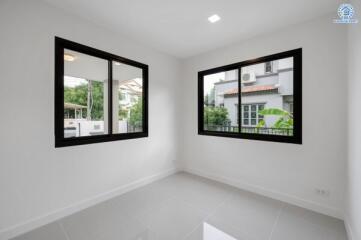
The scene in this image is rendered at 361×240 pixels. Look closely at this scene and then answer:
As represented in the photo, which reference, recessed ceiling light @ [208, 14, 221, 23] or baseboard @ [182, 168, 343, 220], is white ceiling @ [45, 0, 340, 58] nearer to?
recessed ceiling light @ [208, 14, 221, 23]

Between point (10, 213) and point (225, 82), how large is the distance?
3.82 meters

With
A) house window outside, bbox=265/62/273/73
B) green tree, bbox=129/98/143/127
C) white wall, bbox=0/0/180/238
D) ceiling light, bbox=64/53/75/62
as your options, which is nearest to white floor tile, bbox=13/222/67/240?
white wall, bbox=0/0/180/238

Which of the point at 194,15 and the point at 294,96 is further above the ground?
the point at 194,15

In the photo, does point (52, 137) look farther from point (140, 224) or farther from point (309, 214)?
point (309, 214)

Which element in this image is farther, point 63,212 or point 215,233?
point 63,212

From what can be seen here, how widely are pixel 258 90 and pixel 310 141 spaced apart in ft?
4.10

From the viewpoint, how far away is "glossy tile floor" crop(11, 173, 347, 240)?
5.97 feet

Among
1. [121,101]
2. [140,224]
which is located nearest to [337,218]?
[140,224]

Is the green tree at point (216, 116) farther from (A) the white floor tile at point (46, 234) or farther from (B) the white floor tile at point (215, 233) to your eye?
(A) the white floor tile at point (46, 234)

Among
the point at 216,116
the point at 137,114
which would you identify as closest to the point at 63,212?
the point at 137,114

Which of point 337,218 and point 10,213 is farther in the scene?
point 337,218

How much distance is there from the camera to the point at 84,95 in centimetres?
268

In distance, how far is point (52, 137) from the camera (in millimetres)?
2090

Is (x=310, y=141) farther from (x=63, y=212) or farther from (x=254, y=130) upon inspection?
(x=63, y=212)
